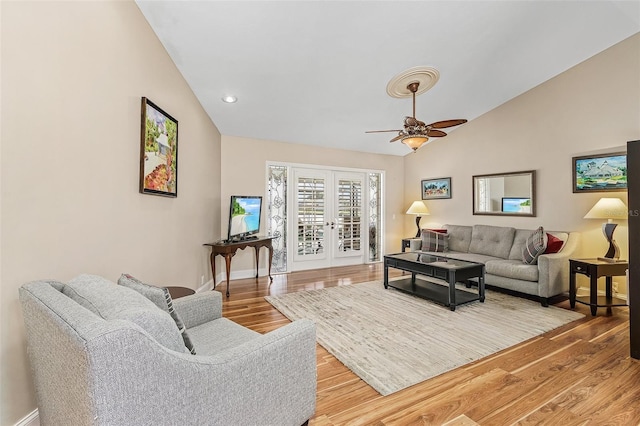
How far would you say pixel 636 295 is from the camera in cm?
238

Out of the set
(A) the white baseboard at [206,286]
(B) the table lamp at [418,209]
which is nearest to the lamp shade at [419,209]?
(B) the table lamp at [418,209]

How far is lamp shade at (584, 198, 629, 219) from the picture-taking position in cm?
355

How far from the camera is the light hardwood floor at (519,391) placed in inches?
70.2

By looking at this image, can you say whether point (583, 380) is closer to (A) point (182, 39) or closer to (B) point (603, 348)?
(B) point (603, 348)

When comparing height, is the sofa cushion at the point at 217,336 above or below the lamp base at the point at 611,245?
below

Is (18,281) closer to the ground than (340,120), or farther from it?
closer to the ground

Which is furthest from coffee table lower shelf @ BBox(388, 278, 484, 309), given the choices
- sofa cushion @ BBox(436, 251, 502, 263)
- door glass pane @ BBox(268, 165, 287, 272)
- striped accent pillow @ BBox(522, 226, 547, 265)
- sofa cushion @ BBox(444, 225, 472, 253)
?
door glass pane @ BBox(268, 165, 287, 272)

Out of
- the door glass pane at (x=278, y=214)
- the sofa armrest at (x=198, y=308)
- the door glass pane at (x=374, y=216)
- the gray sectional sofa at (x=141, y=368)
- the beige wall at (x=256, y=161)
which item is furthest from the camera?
the door glass pane at (x=374, y=216)

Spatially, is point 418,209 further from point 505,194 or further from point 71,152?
point 71,152

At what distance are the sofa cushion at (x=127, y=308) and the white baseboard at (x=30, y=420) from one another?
2.38 feet

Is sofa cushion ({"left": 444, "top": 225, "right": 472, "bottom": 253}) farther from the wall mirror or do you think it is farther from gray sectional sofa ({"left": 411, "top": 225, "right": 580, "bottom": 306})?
the wall mirror

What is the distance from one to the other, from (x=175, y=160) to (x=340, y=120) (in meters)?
2.86

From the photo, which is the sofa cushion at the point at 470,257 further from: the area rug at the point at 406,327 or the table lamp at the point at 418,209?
the table lamp at the point at 418,209

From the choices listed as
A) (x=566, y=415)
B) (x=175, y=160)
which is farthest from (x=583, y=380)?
(x=175, y=160)
